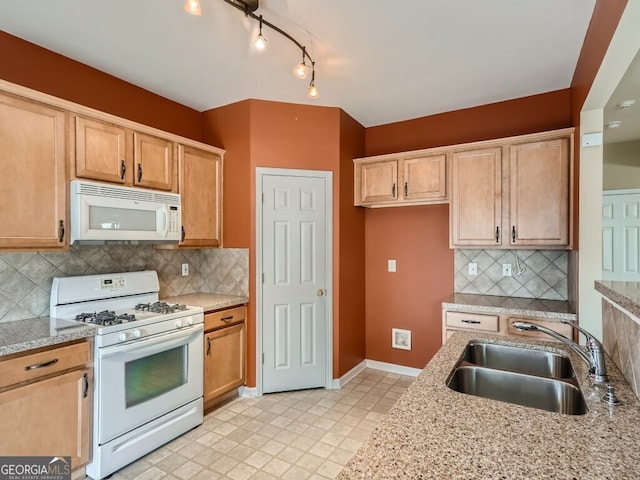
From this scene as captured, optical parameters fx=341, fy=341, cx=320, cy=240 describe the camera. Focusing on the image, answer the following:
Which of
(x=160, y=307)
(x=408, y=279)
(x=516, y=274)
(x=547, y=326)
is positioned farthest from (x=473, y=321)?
(x=160, y=307)

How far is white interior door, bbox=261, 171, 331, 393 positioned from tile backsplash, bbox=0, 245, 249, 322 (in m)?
0.29

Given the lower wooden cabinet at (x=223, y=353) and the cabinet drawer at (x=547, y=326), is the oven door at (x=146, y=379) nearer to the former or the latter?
the lower wooden cabinet at (x=223, y=353)

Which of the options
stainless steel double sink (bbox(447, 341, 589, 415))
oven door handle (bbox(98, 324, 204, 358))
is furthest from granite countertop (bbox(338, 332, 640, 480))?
oven door handle (bbox(98, 324, 204, 358))

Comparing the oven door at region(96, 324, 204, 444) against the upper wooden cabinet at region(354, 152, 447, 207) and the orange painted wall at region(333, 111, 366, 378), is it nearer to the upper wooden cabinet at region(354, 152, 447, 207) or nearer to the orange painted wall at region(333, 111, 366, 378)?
the orange painted wall at region(333, 111, 366, 378)

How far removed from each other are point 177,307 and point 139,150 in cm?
123

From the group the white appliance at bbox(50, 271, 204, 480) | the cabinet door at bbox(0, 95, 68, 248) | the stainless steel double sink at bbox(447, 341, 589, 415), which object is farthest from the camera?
the white appliance at bbox(50, 271, 204, 480)

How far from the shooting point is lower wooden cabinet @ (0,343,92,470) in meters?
1.71

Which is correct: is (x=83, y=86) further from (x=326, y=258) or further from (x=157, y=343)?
(x=326, y=258)

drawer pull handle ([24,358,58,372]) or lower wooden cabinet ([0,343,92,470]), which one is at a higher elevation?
drawer pull handle ([24,358,58,372])

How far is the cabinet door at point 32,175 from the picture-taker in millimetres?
1908

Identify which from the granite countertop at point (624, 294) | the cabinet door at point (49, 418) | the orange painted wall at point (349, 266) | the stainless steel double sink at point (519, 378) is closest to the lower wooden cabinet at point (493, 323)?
the stainless steel double sink at point (519, 378)

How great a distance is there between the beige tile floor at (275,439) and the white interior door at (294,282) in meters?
0.25

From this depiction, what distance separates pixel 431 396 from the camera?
115 cm

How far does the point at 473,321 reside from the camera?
280cm
